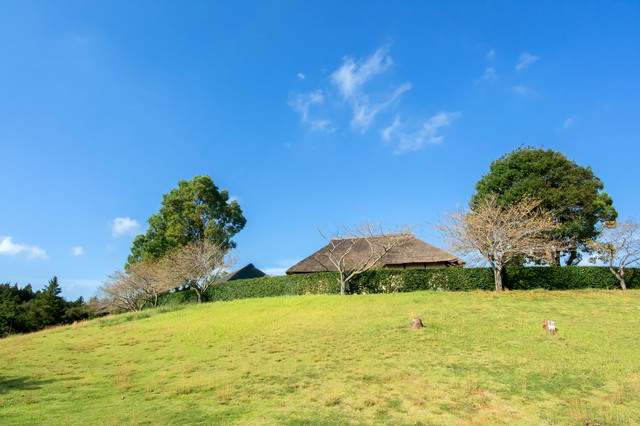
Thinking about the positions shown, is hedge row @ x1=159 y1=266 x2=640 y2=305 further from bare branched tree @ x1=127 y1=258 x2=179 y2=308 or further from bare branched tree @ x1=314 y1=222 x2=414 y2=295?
bare branched tree @ x1=127 y1=258 x2=179 y2=308

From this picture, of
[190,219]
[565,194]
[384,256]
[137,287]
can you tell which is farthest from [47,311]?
[565,194]

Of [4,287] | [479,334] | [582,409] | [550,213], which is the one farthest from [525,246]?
[4,287]

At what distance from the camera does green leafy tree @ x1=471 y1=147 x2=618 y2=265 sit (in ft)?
100

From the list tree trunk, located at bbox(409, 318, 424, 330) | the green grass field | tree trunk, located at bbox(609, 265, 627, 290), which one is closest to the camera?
the green grass field

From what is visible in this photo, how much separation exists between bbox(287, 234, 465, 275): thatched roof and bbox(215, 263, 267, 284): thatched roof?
16.8 m

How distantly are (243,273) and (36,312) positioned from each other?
75.7 feet

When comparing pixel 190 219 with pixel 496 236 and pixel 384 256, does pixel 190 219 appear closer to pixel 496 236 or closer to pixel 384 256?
pixel 384 256

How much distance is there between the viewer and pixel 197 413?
22.0 ft

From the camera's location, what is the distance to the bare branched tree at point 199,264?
34.6 m

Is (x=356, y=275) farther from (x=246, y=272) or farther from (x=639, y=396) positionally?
(x=246, y=272)

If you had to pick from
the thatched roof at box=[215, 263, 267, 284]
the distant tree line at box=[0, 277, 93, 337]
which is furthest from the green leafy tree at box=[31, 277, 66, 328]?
the thatched roof at box=[215, 263, 267, 284]

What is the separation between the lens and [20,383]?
9.32 m

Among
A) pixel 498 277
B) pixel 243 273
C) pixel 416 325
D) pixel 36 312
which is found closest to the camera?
pixel 416 325

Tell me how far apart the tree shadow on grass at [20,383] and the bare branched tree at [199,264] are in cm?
2455
